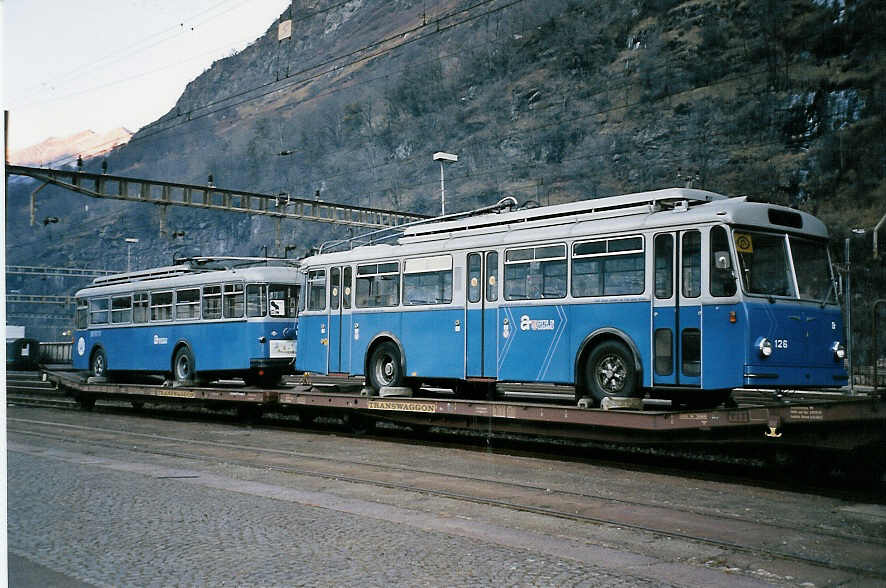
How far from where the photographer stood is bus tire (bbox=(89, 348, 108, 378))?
88.3 ft

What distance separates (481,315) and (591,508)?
5.60 meters

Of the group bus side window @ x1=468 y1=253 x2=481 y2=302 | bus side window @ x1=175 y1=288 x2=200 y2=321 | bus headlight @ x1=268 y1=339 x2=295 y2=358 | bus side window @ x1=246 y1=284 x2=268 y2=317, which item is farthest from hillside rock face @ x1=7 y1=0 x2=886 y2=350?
bus side window @ x1=468 y1=253 x2=481 y2=302

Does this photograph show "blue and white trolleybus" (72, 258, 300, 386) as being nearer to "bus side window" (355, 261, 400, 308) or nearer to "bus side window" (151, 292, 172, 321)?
"bus side window" (151, 292, 172, 321)

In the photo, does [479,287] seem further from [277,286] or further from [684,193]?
[277,286]

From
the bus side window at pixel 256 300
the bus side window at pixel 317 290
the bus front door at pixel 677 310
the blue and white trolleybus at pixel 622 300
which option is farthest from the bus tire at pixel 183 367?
the bus front door at pixel 677 310

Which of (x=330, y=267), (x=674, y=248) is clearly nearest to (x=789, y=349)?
(x=674, y=248)

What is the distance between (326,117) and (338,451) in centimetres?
10975

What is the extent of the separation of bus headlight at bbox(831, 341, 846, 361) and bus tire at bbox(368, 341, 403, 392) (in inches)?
284

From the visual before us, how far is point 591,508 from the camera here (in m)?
9.41

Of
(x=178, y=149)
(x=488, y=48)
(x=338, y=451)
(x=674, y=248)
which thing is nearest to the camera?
(x=674, y=248)

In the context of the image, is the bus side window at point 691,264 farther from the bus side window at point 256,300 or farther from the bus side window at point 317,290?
Answer: the bus side window at point 256,300

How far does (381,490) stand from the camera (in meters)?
10.5

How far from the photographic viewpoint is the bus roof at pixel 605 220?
1184 centimetres

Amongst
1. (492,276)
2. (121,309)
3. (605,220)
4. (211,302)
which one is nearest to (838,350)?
(605,220)
